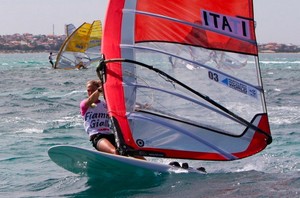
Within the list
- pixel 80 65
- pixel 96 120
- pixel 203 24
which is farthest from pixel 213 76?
pixel 80 65

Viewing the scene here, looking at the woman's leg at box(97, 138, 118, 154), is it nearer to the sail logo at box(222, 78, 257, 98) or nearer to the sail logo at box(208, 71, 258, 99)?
the sail logo at box(208, 71, 258, 99)

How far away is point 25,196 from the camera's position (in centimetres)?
774

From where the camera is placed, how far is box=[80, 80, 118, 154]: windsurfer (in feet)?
27.5

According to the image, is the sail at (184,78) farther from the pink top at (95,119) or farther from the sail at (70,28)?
the sail at (70,28)

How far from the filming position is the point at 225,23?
828 centimetres

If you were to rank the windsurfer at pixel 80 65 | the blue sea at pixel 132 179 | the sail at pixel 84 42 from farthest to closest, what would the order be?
the windsurfer at pixel 80 65
the sail at pixel 84 42
the blue sea at pixel 132 179

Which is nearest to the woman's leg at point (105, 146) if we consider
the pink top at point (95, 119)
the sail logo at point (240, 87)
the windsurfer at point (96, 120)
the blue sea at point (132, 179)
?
the windsurfer at point (96, 120)

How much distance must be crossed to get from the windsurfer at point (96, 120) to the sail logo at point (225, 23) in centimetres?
160

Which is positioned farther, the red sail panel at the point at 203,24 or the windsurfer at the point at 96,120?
the windsurfer at the point at 96,120

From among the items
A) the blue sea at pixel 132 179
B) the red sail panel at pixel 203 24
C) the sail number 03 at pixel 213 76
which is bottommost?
the blue sea at pixel 132 179

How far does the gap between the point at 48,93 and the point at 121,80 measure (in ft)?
56.1

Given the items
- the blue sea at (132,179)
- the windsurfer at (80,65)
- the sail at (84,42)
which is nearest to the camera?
the blue sea at (132,179)

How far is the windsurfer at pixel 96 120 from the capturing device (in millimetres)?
8383

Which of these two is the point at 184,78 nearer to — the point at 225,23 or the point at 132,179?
the point at 225,23
